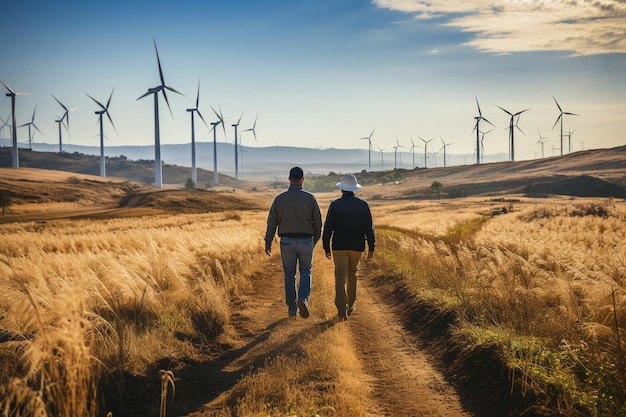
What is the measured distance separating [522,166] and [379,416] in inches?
7258

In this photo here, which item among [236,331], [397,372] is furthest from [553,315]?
[236,331]

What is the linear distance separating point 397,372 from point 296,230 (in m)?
3.74

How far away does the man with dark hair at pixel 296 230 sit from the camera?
35.5 ft

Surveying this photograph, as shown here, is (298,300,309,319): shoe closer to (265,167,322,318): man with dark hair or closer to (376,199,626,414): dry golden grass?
(265,167,322,318): man with dark hair

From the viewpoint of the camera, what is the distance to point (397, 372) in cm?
819

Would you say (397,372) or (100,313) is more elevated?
(100,313)

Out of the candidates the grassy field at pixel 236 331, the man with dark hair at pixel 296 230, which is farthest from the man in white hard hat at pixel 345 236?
the grassy field at pixel 236 331

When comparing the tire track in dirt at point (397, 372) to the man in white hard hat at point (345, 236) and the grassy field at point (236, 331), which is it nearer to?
the grassy field at point (236, 331)

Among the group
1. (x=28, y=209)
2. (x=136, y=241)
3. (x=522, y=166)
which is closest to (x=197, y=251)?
(x=136, y=241)

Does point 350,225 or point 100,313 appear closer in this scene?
point 100,313

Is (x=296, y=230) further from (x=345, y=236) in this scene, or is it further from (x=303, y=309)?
(x=303, y=309)

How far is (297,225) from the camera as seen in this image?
10.8m

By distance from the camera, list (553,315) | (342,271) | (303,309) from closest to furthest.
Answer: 1. (553,315)
2. (303,309)
3. (342,271)

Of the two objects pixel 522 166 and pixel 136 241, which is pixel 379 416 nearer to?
pixel 136 241
